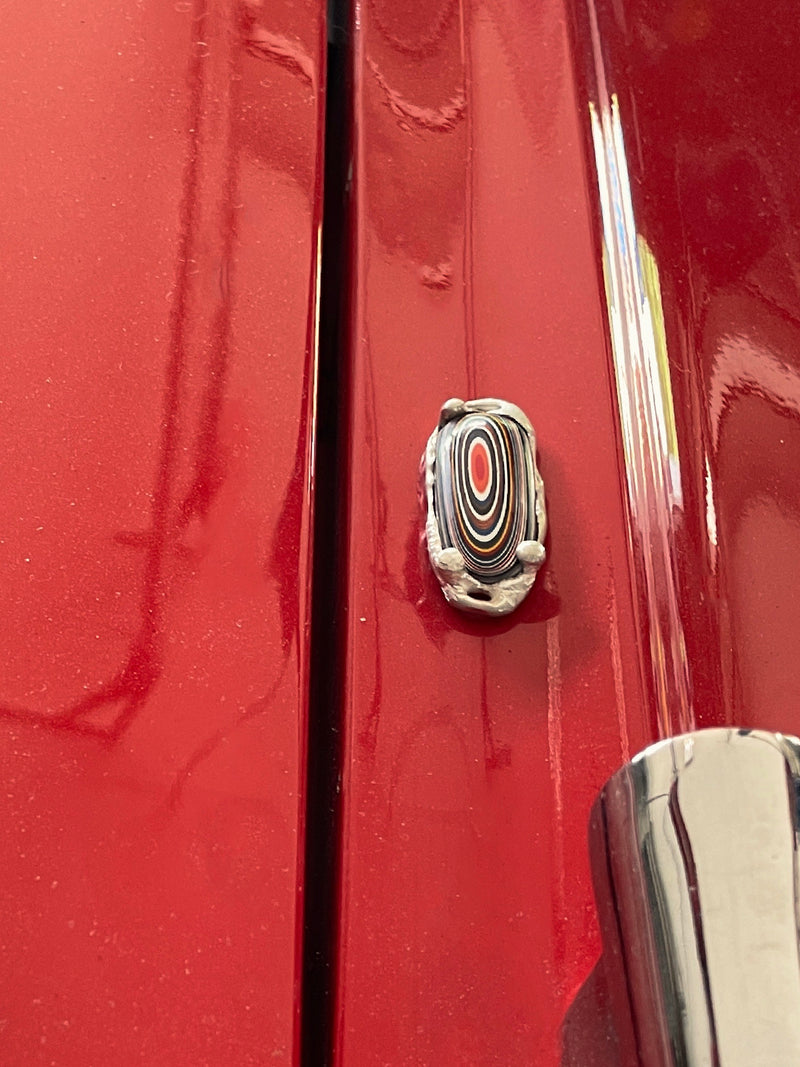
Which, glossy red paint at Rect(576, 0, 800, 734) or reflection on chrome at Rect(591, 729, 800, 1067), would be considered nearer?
reflection on chrome at Rect(591, 729, 800, 1067)

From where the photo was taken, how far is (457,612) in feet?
1.38

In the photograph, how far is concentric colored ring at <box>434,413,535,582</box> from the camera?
420 millimetres

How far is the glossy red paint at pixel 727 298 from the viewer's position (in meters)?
0.45

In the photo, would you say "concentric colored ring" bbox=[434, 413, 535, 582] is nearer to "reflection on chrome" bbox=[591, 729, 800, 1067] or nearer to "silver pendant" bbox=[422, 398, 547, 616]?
"silver pendant" bbox=[422, 398, 547, 616]

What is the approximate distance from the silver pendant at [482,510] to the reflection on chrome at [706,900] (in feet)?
0.33

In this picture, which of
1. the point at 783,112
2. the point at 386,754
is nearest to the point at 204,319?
the point at 386,754

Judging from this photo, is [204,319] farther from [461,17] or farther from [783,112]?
[783,112]

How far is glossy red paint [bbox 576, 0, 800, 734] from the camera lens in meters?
0.45

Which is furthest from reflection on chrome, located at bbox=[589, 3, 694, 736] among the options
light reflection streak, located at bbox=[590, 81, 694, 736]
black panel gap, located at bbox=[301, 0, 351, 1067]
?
black panel gap, located at bbox=[301, 0, 351, 1067]

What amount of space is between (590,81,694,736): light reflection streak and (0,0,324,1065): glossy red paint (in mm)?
127

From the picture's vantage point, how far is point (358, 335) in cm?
47

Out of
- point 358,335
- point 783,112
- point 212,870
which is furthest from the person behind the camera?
point 783,112

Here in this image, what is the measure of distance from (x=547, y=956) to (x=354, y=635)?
122 mm

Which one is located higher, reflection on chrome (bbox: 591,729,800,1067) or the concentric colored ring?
the concentric colored ring
